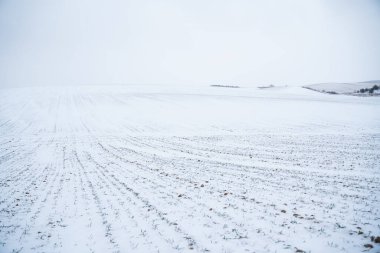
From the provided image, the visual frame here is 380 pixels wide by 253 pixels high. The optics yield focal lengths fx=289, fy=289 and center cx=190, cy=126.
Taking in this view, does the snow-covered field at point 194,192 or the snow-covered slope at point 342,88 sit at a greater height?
the snow-covered slope at point 342,88

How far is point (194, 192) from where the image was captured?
983 cm

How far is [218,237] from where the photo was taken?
265 inches

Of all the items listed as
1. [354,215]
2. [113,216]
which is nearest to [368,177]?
[354,215]

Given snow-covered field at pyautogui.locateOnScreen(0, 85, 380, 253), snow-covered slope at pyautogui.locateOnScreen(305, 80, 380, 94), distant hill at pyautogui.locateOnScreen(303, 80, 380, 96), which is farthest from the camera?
snow-covered slope at pyautogui.locateOnScreen(305, 80, 380, 94)

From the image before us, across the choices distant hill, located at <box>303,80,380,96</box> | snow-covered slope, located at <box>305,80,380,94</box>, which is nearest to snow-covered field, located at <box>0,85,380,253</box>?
distant hill, located at <box>303,80,380,96</box>

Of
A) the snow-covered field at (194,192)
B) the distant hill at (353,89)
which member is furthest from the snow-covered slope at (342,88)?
the snow-covered field at (194,192)

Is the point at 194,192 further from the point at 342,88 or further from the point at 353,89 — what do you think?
the point at 342,88

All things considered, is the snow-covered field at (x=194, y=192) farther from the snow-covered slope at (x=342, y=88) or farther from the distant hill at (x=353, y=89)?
the snow-covered slope at (x=342, y=88)

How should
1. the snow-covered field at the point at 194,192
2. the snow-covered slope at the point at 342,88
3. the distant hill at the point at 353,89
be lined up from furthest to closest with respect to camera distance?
1. the snow-covered slope at the point at 342,88
2. the distant hill at the point at 353,89
3. the snow-covered field at the point at 194,192

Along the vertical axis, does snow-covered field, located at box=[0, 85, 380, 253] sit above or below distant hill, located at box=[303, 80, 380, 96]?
below

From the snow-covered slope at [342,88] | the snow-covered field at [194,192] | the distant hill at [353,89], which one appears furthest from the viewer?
the snow-covered slope at [342,88]

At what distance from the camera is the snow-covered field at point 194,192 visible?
6.73 m

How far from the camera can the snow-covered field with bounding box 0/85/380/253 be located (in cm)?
673

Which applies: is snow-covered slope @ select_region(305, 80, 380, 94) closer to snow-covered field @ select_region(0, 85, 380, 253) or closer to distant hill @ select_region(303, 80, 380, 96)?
distant hill @ select_region(303, 80, 380, 96)
